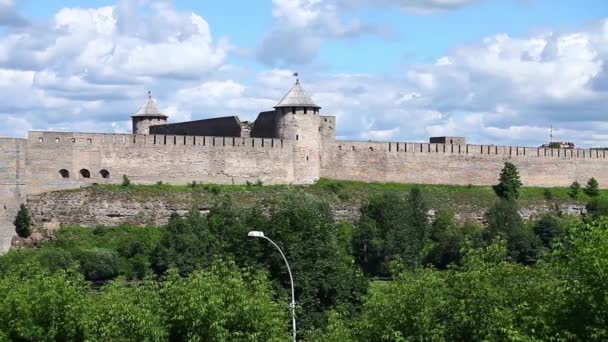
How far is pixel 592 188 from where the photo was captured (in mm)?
78250

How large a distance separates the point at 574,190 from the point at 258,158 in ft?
66.5

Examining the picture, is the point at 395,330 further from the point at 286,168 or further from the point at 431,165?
the point at 431,165

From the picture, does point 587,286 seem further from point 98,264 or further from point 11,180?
point 11,180

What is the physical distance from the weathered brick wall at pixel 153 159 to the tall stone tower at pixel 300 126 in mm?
465

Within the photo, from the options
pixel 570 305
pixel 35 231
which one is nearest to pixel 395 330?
pixel 570 305

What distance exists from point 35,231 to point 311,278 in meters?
17.1

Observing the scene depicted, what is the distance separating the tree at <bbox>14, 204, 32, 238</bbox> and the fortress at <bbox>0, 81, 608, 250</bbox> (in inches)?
14.7

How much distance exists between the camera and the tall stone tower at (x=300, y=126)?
67.7 meters

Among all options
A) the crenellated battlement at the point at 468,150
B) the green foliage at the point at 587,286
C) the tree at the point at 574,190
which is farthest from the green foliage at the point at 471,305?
the tree at the point at 574,190

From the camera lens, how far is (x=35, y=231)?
59.1 metres

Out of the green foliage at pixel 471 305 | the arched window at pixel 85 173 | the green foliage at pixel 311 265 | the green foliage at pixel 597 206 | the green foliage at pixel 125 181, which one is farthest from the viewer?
the green foliage at pixel 597 206

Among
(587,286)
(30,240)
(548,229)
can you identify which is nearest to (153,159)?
(30,240)

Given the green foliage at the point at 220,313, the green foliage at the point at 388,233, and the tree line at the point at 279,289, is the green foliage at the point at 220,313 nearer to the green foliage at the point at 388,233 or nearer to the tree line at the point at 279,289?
the tree line at the point at 279,289

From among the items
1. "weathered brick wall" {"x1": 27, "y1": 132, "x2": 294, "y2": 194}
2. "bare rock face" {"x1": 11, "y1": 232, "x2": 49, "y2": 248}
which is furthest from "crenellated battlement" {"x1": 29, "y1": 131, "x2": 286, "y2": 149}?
"bare rock face" {"x1": 11, "y1": 232, "x2": 49, "y2": 248}
